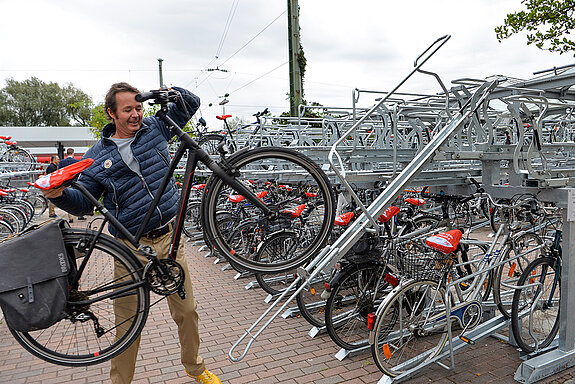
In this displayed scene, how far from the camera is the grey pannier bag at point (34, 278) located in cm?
209

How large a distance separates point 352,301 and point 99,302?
2.37m

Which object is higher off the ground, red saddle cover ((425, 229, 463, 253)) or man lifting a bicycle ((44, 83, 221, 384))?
man lifting a bicycle ((44, 83, 221, 384))

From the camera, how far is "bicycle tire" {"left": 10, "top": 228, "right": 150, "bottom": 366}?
2336 millimetres

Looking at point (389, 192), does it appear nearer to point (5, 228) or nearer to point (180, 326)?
point (180, 326)

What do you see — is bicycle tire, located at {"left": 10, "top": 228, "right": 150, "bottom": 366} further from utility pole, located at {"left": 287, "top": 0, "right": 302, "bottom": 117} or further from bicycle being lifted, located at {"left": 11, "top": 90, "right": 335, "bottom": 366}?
utility pole, located at {"left": 287, "top": 0, "right": 302, "bottom": 117}

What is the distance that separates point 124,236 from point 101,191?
332mm

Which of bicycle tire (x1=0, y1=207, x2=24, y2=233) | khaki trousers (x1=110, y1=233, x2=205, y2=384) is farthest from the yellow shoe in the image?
bicycle tire (x1=0, y1=207, x2=24, y2=233)

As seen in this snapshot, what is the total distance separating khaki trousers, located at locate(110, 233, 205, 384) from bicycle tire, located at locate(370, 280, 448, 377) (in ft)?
4.55

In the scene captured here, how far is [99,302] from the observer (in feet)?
8.29

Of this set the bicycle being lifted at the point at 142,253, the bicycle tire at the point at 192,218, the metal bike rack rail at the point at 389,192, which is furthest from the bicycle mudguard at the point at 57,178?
the bicycle tire at the point at 192,218

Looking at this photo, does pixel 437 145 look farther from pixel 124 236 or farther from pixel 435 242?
pixel 124 236

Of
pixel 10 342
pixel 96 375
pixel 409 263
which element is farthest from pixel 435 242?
pixel 10 342

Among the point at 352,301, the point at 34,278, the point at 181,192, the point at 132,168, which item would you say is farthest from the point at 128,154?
the point at 352,301

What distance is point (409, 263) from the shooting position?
341cm
